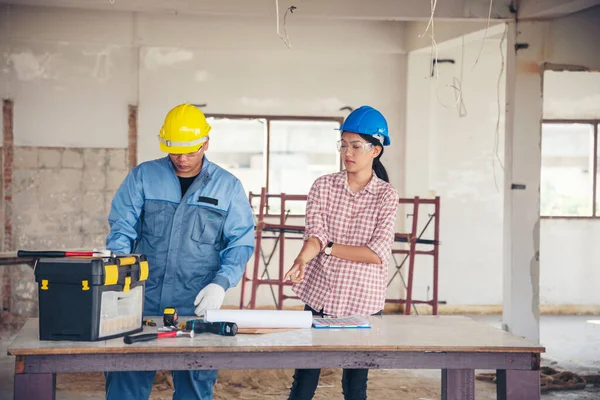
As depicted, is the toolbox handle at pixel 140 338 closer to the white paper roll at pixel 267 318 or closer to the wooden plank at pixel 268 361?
the wooden plank at pixel 268 361

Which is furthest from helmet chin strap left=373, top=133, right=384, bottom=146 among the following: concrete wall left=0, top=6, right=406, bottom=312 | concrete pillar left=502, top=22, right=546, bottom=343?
concrete wall left=0, top=6, right=406, bottom=312

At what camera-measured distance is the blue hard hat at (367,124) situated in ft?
→ 11.5

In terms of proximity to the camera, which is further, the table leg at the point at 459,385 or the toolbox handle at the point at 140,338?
the table leg at the point at 459,385

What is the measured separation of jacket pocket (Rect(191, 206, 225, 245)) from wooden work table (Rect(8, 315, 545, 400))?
23.1 inches

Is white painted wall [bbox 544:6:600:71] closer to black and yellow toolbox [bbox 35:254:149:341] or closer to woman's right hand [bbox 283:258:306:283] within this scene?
woman's right hand [bbox 283:258:306:283]

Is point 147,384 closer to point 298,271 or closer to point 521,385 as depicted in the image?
point 298,271

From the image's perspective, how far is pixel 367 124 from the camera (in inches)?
138

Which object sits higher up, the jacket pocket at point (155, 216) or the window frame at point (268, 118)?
the window frame at point (268, 118)

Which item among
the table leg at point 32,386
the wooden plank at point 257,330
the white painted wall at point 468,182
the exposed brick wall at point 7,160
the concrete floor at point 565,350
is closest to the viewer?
the table leg at point 32,386

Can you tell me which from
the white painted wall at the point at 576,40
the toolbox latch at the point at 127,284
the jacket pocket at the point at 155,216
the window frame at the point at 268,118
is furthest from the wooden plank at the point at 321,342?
the window frame at the point at 268,118

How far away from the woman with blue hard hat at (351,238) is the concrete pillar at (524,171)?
338cm

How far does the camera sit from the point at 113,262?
9.57 feet

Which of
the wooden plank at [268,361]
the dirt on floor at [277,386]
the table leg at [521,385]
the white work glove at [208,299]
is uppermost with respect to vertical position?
the white work glove at [208,299]

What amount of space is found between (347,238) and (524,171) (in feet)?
11.8
